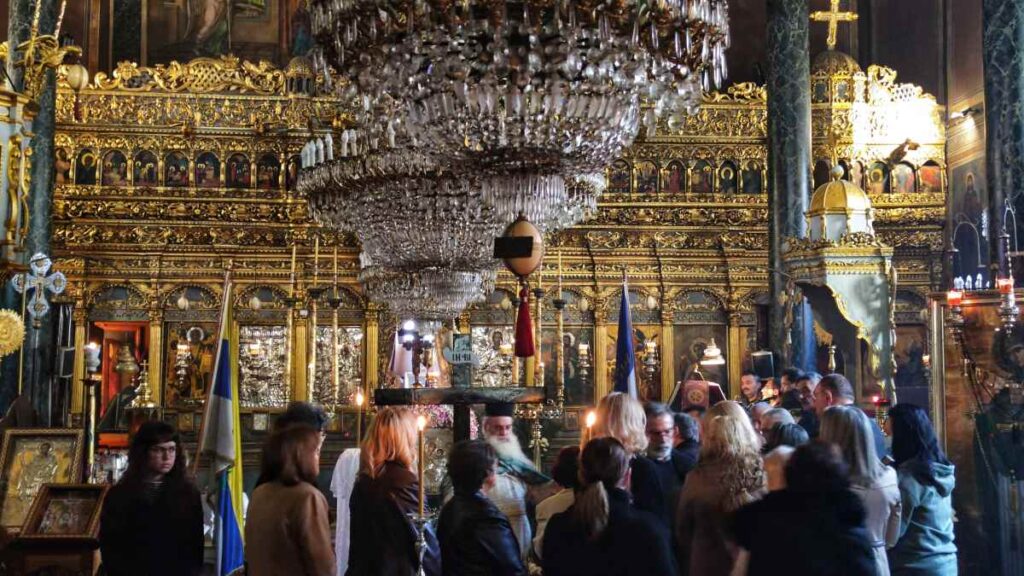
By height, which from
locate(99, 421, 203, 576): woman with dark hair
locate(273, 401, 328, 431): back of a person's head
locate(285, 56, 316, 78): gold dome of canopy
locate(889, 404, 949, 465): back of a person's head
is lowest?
locate(99, 421, 203, 576): woman with dark hair

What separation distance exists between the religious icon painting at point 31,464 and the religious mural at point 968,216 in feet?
36.8

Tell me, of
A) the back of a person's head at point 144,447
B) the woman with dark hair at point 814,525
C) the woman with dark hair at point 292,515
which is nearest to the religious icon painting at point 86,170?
the back of a person's head at point 144,447

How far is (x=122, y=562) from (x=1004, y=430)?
6.19 meters

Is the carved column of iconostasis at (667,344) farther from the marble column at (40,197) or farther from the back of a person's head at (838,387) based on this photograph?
the back of a person's head at (838,387)

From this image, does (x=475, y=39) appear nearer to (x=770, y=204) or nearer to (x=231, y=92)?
(x=770, y=204)

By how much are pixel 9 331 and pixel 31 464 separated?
2.08 m

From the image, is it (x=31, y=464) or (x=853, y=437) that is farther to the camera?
(x=31, y=464)

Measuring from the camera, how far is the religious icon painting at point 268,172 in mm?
16859

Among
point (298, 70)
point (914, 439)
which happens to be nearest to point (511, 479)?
point (914, 439)

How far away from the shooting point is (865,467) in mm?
4688

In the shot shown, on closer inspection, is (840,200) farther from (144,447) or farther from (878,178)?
(144,447)

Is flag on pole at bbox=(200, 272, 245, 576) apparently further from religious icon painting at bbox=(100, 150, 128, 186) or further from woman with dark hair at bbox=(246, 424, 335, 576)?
religious icon painting at bbox=(100, 150, 128, 186)

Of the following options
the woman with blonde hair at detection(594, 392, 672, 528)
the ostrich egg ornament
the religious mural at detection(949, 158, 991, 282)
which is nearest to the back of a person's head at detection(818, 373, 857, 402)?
the woman with blonde hair at detection(594, 392, 672, 528)

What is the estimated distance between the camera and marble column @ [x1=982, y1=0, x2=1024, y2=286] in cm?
976
